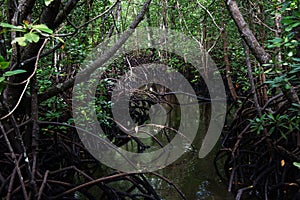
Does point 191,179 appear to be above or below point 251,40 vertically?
below

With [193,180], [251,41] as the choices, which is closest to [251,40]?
[251,41]

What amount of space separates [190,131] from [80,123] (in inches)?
106

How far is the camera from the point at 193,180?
10.1 feet

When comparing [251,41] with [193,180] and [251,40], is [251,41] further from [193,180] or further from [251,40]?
[193,180]

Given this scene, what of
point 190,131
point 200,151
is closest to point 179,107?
point 190,131

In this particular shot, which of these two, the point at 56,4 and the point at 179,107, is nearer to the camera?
the point at 56,4

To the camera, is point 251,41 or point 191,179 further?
point 191,179

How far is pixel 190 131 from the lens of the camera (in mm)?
5289

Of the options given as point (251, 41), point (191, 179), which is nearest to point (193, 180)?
→ point (191, 179)

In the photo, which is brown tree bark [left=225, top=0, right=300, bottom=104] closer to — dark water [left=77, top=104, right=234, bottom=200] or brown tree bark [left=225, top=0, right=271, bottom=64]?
brown tree bark [left=225, top=0, right=271, bottom=64]

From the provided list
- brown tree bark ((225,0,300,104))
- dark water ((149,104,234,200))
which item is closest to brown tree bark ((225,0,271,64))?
brown tree bark ((225,0,300,104))

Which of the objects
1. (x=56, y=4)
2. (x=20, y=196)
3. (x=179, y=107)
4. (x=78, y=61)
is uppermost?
(x=56, y=4)

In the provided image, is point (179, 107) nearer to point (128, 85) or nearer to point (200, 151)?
point (128, 85)

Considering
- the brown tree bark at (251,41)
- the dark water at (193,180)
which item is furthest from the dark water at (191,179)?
the brown tree bark at (251,41)
